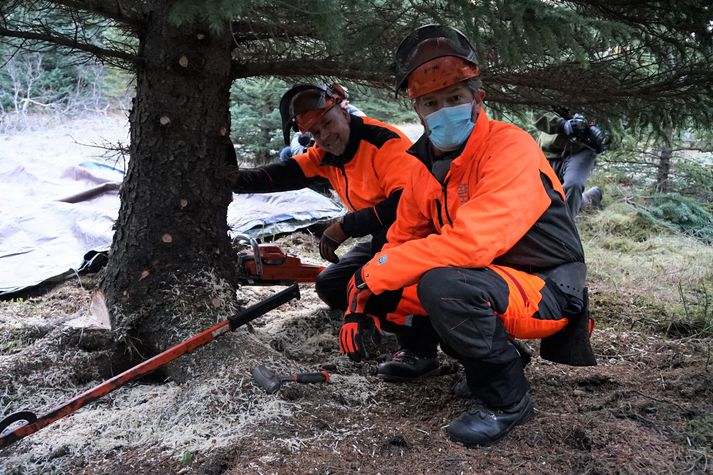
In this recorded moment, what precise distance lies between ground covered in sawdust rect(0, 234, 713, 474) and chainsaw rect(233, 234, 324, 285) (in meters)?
0.35

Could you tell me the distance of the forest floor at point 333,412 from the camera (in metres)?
2.14

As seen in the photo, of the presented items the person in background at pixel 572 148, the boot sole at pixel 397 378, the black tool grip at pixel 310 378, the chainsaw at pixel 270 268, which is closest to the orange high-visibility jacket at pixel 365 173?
the chainsaw at pixel 270 268

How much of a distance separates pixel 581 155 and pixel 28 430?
4845 millimetres

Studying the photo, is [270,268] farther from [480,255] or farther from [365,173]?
[480,255]

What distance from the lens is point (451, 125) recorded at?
250 cm

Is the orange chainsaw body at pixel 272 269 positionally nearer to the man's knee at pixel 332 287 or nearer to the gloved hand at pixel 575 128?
the man's knee at pixel 332 287

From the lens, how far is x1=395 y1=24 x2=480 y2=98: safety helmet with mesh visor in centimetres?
245

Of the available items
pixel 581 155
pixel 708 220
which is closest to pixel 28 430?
pixel 581 155

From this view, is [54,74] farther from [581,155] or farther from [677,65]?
[677,65]

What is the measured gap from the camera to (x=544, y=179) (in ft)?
7.97

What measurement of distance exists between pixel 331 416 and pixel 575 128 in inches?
149

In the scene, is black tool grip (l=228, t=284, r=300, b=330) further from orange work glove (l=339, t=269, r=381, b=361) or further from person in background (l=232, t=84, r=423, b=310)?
orange work glove (l=339, t=269, r=381, b=361)

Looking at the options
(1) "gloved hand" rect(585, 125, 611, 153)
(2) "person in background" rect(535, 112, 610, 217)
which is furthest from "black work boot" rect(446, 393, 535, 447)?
(1) "gloved hand" rect(585, 125, 611, 153)

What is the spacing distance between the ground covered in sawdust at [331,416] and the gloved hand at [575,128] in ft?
7.72
